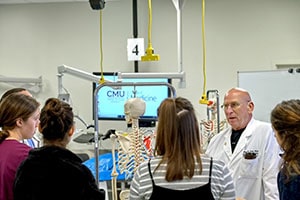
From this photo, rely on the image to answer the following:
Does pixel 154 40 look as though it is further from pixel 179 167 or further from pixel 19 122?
pixel 179 167

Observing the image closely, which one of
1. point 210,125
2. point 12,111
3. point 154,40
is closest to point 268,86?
point 210,125

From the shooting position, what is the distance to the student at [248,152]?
254 cm

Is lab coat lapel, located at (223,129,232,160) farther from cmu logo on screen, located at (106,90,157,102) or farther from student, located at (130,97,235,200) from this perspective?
cmu logo on screen, located at (106,90,157,102)

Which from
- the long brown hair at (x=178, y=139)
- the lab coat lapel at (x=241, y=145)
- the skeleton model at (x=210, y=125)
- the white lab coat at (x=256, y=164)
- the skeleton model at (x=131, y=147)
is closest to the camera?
the long brown hair at (x=178, y=139)

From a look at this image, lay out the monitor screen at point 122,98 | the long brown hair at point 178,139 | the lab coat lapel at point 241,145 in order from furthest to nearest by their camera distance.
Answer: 1. the monitor screen at point 122,98
2. the lab coat lapel at point 241,145
3. the long brown hair at point 178,139

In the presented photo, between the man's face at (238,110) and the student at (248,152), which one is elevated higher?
the man's face at (238,110)

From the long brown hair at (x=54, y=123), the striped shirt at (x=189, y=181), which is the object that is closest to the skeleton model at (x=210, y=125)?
the striped shirt at (x=189, y=181)

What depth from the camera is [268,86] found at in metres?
4.46

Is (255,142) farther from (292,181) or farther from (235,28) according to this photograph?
(235,28)

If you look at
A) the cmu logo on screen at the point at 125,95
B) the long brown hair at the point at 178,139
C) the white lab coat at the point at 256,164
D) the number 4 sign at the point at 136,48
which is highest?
the number 4 sign at the point at 136,48

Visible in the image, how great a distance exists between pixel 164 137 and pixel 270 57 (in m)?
3.52

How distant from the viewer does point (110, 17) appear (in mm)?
4965

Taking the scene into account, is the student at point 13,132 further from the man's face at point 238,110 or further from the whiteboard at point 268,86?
the whiteboard at point 268,86

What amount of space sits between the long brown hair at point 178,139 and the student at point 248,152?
43.8 inches
